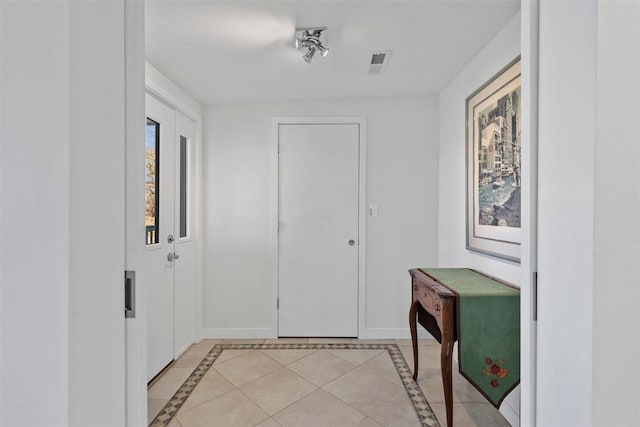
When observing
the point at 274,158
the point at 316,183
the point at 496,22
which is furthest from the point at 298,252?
the point at 496,22

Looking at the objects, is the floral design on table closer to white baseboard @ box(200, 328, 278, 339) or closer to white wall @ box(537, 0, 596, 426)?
white wall @ box(537, 0, 596, 426)

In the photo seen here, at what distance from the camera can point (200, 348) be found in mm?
3008

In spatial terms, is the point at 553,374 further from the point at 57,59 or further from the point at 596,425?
Result: the point at 57,59

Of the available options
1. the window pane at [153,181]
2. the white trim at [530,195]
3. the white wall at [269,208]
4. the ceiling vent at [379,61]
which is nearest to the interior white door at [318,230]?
the white wall at [269,208]

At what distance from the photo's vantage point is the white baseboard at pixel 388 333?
3.17 metres

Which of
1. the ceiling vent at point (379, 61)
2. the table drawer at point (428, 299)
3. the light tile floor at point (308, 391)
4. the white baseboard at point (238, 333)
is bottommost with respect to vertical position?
the light tile floor at point (308, 391)

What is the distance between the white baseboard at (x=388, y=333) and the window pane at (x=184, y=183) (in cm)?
191

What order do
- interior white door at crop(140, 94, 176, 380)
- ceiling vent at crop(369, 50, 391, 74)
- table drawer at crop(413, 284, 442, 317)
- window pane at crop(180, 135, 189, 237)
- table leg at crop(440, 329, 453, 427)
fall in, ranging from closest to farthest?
table leg at crop(440, 329, 453, 427), table drawer at crop(413, 284, 442, 317), ceiling vent at crop(369, 50, 391, 74), interior white door at crop(140, 94, 176, 380), window pane at crop(180, 135, 189, 237)

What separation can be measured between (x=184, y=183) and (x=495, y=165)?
96.1 inches

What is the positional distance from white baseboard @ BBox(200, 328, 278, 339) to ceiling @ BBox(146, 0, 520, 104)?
7.12 ft

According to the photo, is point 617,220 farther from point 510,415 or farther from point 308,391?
point 308,391

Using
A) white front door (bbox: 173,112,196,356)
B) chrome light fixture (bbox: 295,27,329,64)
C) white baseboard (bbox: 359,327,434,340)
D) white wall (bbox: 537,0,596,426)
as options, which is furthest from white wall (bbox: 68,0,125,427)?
white baseboard (bbox: 359,327,434,340)

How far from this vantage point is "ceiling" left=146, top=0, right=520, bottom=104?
1.75m

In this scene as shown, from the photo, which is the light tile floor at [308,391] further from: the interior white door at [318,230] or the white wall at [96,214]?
the white wall at [96,214]
